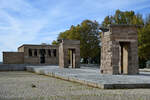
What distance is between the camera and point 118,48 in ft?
48.9

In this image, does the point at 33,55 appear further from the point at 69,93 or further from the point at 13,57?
the point at 69,93

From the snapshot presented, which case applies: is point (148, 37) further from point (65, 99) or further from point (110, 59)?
point (65, 99)

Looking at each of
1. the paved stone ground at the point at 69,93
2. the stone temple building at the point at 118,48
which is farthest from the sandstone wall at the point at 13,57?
the paved stone ground at the point at 69,93

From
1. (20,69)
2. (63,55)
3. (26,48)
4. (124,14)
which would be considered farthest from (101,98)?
(26,48)

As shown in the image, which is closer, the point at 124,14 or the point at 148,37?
the point at 148,37

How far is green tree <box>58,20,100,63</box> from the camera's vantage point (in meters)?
37.5

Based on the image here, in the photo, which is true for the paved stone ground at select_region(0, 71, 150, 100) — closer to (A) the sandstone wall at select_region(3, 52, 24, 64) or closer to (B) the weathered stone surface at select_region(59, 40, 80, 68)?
(B) the weathered stone surface at select_region(59, 40, 80, 68)

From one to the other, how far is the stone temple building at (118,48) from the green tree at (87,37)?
2152 centimetres

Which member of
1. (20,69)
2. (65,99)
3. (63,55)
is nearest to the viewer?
(65,99)

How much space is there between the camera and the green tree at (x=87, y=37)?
3750cm

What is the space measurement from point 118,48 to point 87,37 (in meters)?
23.5

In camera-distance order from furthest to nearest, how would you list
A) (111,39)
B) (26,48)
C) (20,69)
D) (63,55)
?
(26,48) → (20,69) → (63,55) → (111,39)

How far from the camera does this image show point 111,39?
14.9 metres

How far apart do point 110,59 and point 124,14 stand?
69.9 feet
